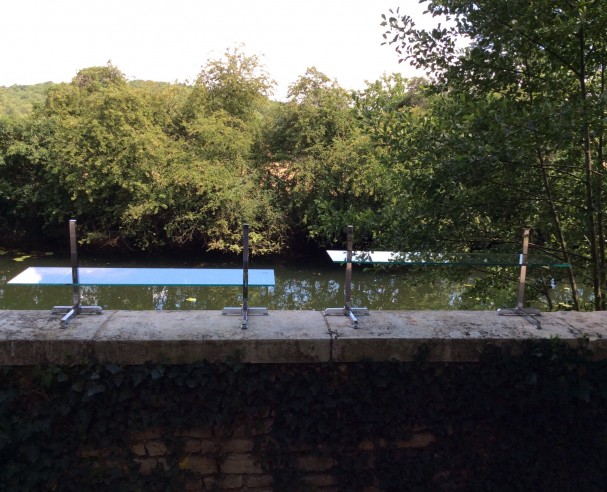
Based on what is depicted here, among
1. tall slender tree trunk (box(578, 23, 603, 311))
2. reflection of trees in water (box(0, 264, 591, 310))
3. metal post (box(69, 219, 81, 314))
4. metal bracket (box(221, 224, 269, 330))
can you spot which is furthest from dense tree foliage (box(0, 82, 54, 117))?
tall slender tree trunk (box(578, 23, 603, 311))

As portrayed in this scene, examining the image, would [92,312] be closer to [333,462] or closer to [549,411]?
[333,462]

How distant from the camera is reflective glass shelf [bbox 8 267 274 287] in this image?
2.50 metres

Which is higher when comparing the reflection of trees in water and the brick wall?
the brick wall

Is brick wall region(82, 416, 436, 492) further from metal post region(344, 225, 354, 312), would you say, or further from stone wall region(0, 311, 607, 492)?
metal post region(344, 225, 354, 312)

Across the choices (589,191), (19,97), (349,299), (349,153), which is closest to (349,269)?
(349,299)

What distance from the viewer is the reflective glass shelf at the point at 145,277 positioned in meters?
2.50

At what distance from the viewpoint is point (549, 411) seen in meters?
2.62

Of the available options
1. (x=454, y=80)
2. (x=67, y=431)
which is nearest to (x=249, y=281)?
→ (x=67, y=431)

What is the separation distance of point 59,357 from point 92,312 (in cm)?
38

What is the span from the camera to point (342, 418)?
2529mm

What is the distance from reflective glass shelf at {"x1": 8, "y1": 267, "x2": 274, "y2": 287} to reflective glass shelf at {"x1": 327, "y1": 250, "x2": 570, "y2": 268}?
51 cm

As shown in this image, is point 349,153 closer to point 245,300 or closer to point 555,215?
point 555,215

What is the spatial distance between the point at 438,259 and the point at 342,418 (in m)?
1.06

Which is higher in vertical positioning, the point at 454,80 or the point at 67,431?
the point at 454,80
